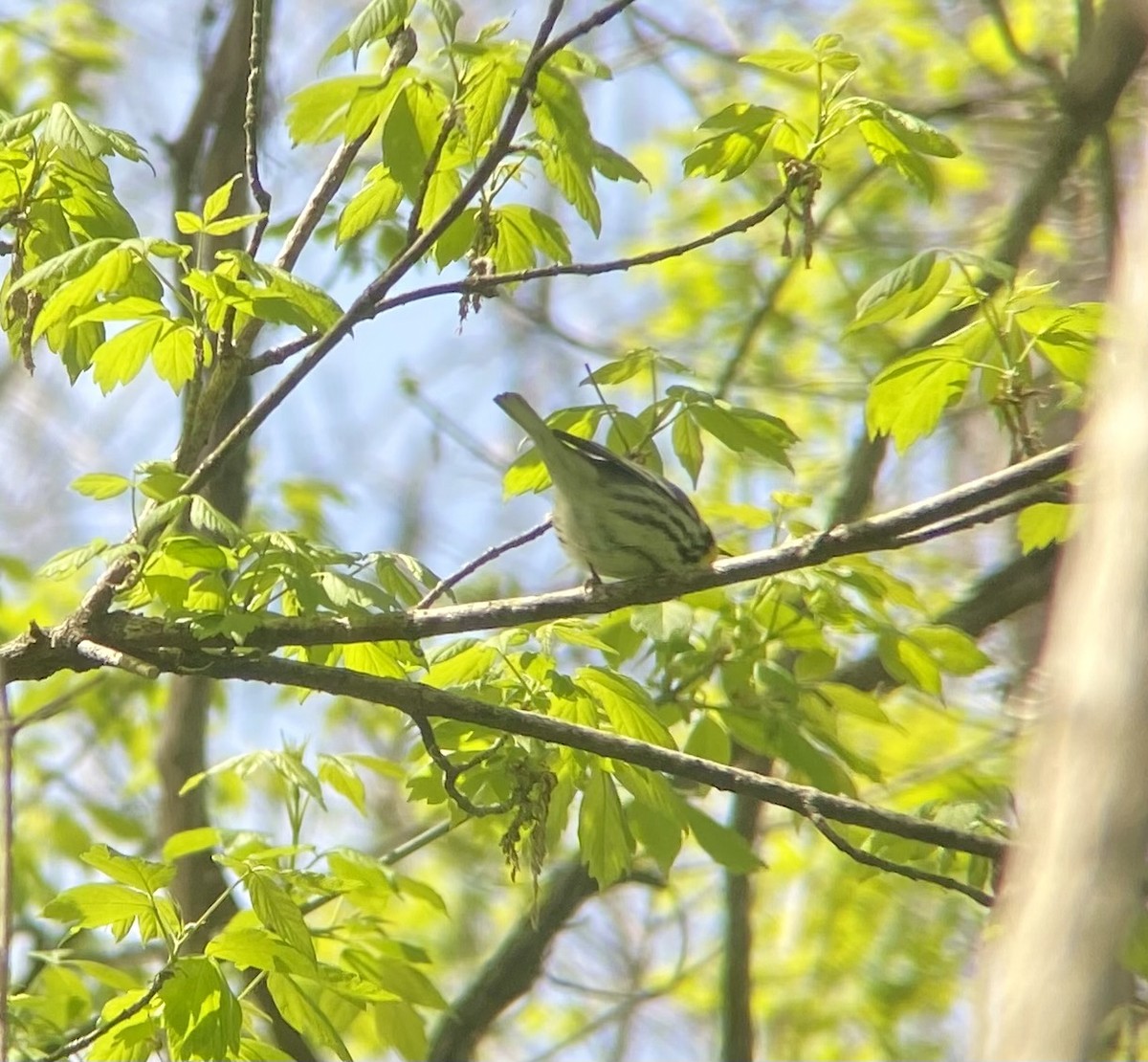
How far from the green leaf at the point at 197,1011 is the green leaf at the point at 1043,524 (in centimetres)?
160

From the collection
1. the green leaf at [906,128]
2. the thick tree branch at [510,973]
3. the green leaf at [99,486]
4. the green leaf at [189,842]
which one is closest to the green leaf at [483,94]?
the green leaf at [906,128]

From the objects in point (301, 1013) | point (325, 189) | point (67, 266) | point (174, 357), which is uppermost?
Answer: point (325, 189)

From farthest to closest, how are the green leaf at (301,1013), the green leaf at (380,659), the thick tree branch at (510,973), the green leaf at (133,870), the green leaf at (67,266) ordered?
the thick tree branch at (510,973), the green leaf at (380,659), the green leaf at (301,1013), the green leaf at (133,870), the green leaf at (67,266)

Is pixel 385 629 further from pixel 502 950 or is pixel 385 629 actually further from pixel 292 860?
pixel 502 950

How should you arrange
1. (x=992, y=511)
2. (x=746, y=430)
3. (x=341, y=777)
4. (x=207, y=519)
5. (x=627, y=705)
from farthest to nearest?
(x=341, y=777) → (x=746, y=430) → (x=627, y=705) → (x=207, y=519) → (x=992, y=511)

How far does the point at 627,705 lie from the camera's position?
8.12ft

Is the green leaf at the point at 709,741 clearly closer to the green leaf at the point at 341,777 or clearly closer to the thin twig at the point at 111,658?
the green leaf at the point at 341,777

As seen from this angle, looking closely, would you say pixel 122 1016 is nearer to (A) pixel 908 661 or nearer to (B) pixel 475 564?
(B) pixel 475 564

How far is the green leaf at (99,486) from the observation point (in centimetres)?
234

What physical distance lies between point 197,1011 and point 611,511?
4.24 ft

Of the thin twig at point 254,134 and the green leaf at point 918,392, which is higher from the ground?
the thin twig at point 254,134

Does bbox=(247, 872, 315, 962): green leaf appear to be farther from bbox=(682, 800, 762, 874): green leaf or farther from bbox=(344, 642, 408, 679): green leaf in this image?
bbox=(682, 800, 762, 874): green leaf

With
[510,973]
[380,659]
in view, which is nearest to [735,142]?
[380,659]

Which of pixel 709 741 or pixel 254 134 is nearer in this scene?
pixel 254 134
